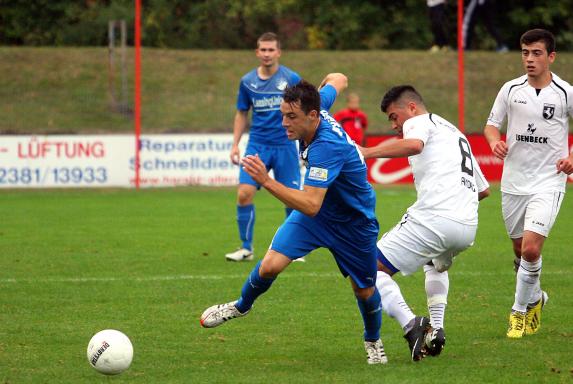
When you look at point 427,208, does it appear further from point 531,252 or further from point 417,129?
point 531,252

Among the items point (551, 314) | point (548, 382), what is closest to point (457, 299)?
point (551, 314)

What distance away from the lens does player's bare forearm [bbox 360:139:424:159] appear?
6.48 m

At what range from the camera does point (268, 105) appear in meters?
11.7

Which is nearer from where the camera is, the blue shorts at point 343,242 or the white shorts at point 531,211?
the blue shorts at point 343,242

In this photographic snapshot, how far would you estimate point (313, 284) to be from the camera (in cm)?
990

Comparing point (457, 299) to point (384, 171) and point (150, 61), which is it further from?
point (150, 61)

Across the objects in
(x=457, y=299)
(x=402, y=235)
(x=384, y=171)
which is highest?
(x=402, y=235)

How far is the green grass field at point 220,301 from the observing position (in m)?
6.46

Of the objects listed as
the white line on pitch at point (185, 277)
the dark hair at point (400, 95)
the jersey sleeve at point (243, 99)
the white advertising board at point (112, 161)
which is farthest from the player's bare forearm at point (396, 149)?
the white advertising board at point (112, 161)

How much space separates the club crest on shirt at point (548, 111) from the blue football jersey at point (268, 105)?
14.0ft

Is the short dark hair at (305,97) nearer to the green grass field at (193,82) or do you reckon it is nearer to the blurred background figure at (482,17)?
the green grass field at (193,82)

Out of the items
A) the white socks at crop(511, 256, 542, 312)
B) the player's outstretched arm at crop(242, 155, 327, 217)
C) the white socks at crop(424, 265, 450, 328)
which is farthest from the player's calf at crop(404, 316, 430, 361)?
the white socks at crop(511, 256, 542, 312)

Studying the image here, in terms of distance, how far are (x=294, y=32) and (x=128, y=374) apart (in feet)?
77.3

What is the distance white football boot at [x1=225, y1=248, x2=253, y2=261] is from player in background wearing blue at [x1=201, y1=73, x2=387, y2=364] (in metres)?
4.66
